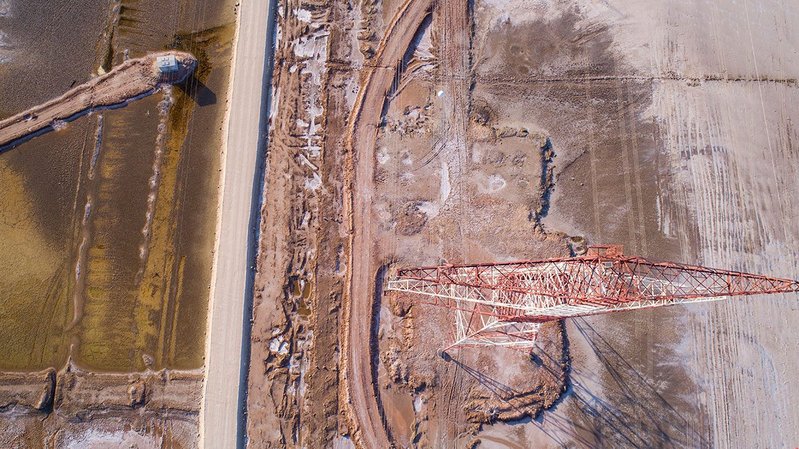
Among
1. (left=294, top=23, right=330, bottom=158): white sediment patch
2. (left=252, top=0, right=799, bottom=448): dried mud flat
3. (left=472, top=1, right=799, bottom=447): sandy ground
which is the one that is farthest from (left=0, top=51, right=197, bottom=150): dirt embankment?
(left=472, top=1, right=799, bottom=447): sandy ground

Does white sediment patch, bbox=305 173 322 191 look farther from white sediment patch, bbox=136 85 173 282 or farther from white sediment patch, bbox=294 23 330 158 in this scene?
white sediment patch, bbox=136 85 173 282

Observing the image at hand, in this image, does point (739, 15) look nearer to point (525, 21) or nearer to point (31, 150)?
point (525, 21)

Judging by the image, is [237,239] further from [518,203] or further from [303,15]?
[518,203]

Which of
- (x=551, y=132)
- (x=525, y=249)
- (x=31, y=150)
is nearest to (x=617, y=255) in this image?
(x=525, y=249)

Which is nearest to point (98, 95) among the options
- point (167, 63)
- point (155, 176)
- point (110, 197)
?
point (167, 63)

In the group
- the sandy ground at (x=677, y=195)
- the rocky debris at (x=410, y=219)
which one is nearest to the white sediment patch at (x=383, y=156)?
the rocky debris at (x=410, y=219)
